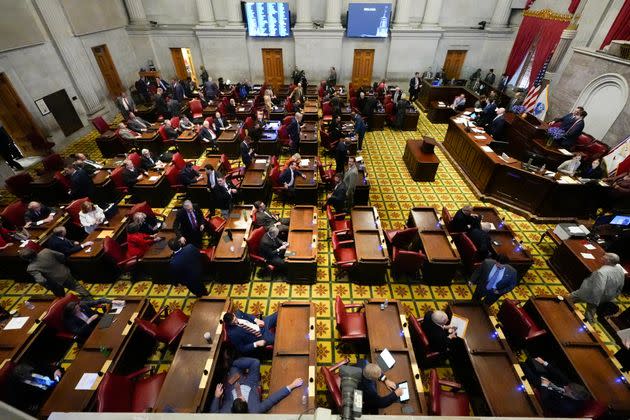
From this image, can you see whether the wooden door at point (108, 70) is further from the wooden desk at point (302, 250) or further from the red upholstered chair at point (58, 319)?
the wooden desk at point (302, 250)

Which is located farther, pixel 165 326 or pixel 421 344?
pixel 165 326

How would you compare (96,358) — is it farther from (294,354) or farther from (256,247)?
(256,247)

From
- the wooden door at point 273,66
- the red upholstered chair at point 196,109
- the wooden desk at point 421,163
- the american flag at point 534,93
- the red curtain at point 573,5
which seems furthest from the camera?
the wooden door at point 273,66

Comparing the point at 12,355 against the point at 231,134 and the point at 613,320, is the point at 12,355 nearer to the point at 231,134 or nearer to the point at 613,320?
the point at 231,134

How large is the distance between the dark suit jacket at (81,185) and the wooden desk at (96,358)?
14.0 ft

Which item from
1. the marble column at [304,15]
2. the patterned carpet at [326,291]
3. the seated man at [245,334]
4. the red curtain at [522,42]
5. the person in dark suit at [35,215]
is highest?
the marble column at [304,15]

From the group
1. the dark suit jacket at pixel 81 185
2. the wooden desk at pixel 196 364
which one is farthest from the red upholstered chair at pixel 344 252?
the dark suit jacket at pixel 81 185

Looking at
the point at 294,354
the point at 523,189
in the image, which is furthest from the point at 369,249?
the point at 523,189

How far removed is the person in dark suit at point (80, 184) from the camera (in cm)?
735

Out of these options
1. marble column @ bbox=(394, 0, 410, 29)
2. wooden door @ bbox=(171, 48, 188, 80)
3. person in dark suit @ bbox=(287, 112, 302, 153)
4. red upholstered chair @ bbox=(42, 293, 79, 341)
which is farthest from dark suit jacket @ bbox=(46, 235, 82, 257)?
marble column @ bbox=(394, 0, 410, 29)

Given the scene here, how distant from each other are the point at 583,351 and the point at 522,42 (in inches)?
672

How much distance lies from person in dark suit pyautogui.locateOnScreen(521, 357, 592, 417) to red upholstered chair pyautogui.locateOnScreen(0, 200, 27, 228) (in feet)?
34.7

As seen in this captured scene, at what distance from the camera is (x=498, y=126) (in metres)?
10.5

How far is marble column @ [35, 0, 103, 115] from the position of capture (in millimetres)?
10977
